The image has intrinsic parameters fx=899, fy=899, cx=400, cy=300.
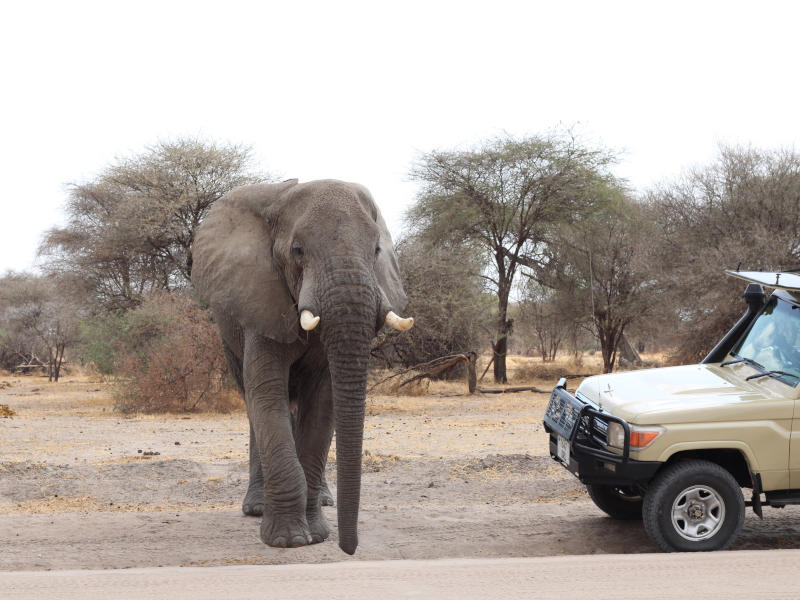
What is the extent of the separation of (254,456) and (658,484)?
372cm

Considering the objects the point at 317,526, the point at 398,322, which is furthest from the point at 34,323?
the point at 398,322

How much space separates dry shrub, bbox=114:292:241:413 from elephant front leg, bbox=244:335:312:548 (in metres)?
12.4

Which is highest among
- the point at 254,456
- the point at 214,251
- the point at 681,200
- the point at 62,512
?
the point at 681,200

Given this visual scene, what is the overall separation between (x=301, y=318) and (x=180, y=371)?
1443 centimetres

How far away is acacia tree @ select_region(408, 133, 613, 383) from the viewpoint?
31234 mm

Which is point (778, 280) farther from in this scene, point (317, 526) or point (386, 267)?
point (317, 526)

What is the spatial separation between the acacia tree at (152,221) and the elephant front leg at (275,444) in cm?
2066

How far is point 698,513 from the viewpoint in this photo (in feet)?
21.4

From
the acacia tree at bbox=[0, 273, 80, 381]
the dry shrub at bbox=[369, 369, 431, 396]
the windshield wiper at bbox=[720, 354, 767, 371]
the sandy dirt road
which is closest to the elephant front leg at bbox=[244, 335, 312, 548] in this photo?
the sandy dirt road

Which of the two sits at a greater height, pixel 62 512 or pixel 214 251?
pixel 214 251

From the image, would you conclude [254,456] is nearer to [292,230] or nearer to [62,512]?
[62,512]

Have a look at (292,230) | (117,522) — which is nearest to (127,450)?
(117,522)

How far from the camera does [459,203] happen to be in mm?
31391

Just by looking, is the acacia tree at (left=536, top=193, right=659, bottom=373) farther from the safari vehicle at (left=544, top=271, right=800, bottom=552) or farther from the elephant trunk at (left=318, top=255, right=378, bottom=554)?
the elephant trunk at (left=318, top=255, right=378, bottom=554)
